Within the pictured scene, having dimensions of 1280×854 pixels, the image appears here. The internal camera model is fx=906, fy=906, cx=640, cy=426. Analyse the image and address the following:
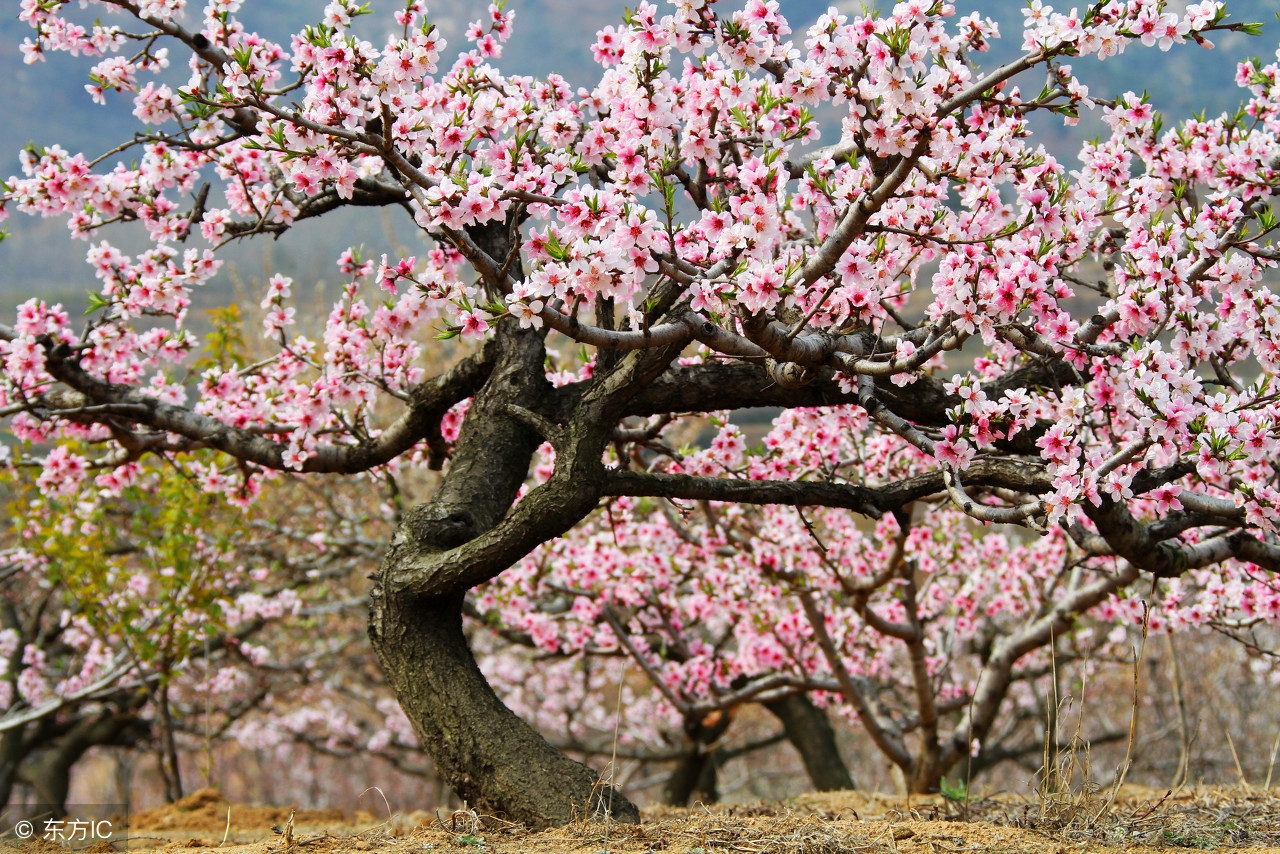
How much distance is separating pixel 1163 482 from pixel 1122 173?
5.57ft

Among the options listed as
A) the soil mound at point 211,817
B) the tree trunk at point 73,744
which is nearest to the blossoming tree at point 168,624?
the tree trunk at point 73,744

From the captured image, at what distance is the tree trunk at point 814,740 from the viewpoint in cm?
→ 817

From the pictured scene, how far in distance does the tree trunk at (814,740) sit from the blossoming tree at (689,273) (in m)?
4.51

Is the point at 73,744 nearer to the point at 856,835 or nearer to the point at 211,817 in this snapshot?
the point at 211,817

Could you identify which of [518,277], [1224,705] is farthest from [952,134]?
[1224,705]

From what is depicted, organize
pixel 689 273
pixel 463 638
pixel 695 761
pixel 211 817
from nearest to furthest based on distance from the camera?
pixel 689 273 < pixel 463 638 < pixel 211 817 < pixel 695 761

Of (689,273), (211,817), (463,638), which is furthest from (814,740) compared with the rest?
(689,273)

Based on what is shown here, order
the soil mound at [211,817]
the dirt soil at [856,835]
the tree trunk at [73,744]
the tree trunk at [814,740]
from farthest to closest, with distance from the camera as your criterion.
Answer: the tree trunk at [73,744]
the tree trunk at [814,740]
the soil mound at [211,817]
the dirt soil at [856,835]

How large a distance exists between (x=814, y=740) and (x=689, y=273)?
21.8 ft

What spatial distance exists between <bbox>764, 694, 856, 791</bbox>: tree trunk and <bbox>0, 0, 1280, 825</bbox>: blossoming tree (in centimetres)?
451

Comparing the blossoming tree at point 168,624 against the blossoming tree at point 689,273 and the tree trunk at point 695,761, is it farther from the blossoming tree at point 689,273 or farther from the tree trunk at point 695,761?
the tree trunk at point 695,761

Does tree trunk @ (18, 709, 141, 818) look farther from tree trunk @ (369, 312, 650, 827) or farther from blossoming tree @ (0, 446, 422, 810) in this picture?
tree trunk @ (369, 312, 650, 827)

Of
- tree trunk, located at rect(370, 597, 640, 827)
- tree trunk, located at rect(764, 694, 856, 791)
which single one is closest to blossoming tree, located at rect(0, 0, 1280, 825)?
tree trunk, located at rect(370, 597, 640, 827)

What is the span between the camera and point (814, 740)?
330 inches
